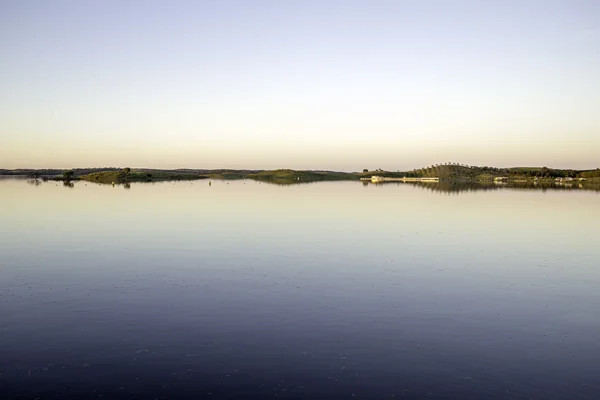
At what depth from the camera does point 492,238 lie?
182 ft

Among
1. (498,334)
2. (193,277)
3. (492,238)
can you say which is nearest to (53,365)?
(193,277)

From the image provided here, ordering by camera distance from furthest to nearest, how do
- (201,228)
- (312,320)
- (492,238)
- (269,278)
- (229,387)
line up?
1. (201,228)
2. (492,238)
3. (269,278)
4. (312,320)
5. (229,387)

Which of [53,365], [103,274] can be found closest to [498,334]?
[53,365]

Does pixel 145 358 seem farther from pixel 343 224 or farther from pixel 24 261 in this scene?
pixel 343 224

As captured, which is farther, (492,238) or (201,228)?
(201,228)

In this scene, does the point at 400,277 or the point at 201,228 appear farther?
the point at 201,228

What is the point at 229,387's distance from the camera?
1791 centimetres

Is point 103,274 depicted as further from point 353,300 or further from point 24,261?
point 353,300

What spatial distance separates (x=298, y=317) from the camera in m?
25.9

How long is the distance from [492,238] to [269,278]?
31.5 meters

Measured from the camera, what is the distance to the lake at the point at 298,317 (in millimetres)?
18453

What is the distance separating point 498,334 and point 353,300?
843 cm

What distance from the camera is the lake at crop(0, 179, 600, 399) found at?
60.5ft

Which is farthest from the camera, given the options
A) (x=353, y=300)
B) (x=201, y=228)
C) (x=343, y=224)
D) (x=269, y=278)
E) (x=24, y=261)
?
(x=343, y=224)
